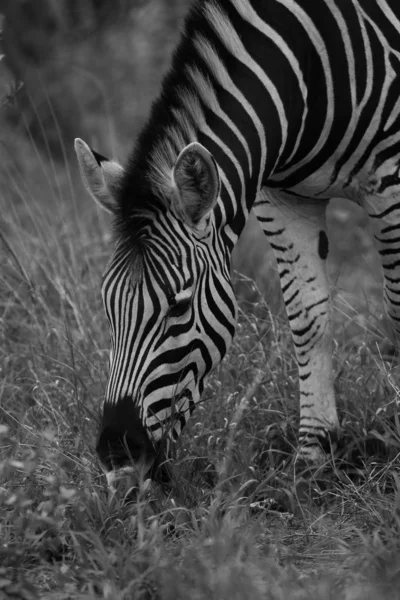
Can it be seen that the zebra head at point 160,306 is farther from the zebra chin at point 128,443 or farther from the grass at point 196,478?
the grass at point 196,478

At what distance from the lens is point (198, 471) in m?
4.50

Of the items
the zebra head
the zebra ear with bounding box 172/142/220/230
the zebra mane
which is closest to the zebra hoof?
the zebra head

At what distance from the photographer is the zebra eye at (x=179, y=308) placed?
3.87 metres

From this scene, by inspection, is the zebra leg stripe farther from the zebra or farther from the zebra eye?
the zebra eye

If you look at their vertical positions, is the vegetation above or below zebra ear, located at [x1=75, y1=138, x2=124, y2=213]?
below

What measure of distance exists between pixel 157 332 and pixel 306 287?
148 centimetres

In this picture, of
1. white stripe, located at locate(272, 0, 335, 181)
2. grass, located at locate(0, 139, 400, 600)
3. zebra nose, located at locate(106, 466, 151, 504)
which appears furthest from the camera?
white stripe, located at locate(272, 0, 335, 181)

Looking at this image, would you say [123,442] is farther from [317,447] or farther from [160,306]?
[317,447]

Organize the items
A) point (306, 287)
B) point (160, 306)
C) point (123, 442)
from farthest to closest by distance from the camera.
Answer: point (306, 287) < point (160, 306) < point (123, 442)

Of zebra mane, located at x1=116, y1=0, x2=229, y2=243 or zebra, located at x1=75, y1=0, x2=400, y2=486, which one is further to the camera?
zebra mane, located at x1=116, y1=0, x2=229, y2=243

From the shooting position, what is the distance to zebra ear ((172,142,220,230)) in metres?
3.81

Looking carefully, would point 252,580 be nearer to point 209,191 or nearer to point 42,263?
point 209,191

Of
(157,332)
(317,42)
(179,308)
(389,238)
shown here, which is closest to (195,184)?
(179,308)

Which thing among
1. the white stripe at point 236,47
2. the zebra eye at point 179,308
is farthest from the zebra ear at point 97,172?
the white stripe at point 236,47
